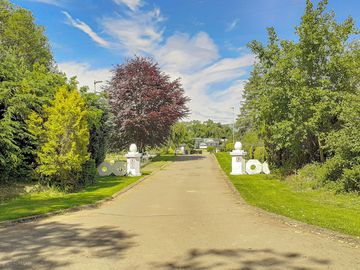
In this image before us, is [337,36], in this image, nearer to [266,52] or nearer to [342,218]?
[266,52]

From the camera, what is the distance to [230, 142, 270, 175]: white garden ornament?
2270 cm

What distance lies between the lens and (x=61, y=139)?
14656mm

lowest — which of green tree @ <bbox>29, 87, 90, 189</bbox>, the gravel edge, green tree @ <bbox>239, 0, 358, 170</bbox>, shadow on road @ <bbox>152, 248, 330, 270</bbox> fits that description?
shadow on road @ <bbox>152, 248, 330, 270</bbox>

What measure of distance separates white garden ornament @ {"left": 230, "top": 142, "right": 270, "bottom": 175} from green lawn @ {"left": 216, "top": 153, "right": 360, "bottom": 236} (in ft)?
16.7

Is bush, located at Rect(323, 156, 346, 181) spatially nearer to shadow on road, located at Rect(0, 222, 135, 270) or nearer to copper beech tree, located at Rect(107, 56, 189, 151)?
shadow on road, located at Rect(0, 222, 135, 270)

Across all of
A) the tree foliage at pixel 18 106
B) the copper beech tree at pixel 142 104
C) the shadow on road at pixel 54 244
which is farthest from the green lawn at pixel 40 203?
the copper beech tree at pixel 142 104

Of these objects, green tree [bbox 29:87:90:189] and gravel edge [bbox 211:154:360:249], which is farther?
green tree [bbox 29:87:90:189]

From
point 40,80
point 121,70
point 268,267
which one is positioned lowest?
point 268,267

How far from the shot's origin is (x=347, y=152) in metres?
13.8

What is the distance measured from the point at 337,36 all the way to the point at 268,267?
609 inches

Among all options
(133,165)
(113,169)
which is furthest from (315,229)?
(113,169)

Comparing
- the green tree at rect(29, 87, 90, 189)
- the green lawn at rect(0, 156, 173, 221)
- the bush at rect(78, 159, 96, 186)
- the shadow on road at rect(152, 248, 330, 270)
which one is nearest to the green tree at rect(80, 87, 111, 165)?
the bush at rect(78, 159, 96, 186)

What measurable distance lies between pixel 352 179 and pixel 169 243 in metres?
9.17

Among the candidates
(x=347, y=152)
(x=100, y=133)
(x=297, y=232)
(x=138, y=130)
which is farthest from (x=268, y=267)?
(x=138, y=130)
